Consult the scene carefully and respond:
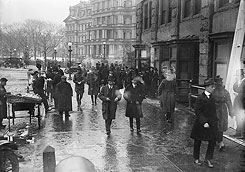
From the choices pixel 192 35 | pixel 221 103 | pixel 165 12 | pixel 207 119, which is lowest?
pixel 207 119

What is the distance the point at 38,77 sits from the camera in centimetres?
1332

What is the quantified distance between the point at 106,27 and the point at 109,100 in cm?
8380

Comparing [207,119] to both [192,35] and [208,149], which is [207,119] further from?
[192,35]

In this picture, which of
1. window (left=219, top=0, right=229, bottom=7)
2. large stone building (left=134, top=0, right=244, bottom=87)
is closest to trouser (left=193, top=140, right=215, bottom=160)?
large stone building (left=134, top=0, right=244, bottom=87)

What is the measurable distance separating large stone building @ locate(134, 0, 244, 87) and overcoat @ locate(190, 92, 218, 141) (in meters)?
6.45

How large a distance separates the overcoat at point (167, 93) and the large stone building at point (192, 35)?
3064 millimetres

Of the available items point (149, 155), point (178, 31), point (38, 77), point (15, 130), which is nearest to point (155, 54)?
point (178, 31)

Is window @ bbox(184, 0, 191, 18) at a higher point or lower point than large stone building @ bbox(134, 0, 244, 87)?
higher

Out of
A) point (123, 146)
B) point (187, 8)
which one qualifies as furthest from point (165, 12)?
point (123, 146)

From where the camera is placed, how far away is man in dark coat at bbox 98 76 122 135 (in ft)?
32.0

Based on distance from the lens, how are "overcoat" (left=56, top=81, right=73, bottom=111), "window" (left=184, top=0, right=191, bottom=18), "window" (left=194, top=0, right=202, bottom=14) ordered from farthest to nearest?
"window" (left=184, top=0, right=191, bottom=18), "window" (left=194, top=0, right=202, bottom=14), "overcoat" (left=56, top=81, right=73, bottom=111)

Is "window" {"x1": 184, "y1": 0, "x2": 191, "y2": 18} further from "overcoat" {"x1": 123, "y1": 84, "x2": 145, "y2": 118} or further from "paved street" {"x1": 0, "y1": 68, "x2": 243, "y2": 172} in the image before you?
"overcoat" {"x1": 123, "y1": 84, "x2": 145, "y2": 118}

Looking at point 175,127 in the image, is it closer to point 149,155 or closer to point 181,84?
point 149,155

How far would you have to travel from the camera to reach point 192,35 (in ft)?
54.9
